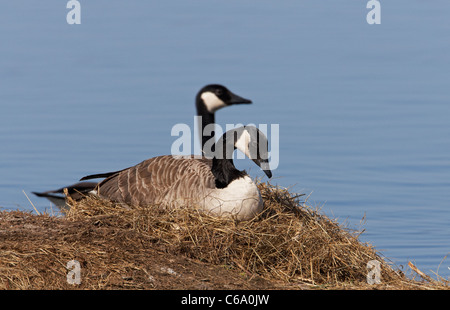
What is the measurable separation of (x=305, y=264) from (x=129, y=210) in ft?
7.79

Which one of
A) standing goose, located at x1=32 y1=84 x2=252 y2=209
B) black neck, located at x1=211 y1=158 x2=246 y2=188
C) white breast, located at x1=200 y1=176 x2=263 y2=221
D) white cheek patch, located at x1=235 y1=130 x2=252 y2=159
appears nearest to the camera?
white breast, located at x1=200 y1=176 x2=263 y2=221

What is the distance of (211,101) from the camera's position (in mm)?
11477

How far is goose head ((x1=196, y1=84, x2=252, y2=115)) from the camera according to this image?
1141 centimetres

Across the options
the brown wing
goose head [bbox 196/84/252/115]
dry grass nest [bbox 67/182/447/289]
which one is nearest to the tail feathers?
the brown wing

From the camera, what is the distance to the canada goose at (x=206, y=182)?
34.8 ft

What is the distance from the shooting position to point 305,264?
32.7 feet

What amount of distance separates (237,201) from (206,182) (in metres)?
0.58

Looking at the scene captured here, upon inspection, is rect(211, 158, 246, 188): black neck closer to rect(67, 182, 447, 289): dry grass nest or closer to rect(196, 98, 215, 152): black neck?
rect(67, 182, 447, 289): dry grass nest

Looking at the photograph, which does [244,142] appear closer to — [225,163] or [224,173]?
[225,163]

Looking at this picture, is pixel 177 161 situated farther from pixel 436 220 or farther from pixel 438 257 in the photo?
pixel 436 220

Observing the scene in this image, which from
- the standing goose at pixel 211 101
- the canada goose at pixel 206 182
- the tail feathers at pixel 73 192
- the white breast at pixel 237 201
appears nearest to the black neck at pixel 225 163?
the canada goose at pixel 206 182

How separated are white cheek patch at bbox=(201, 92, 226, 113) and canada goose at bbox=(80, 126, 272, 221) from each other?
0.52m

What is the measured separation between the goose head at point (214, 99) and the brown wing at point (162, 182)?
0.73 m
